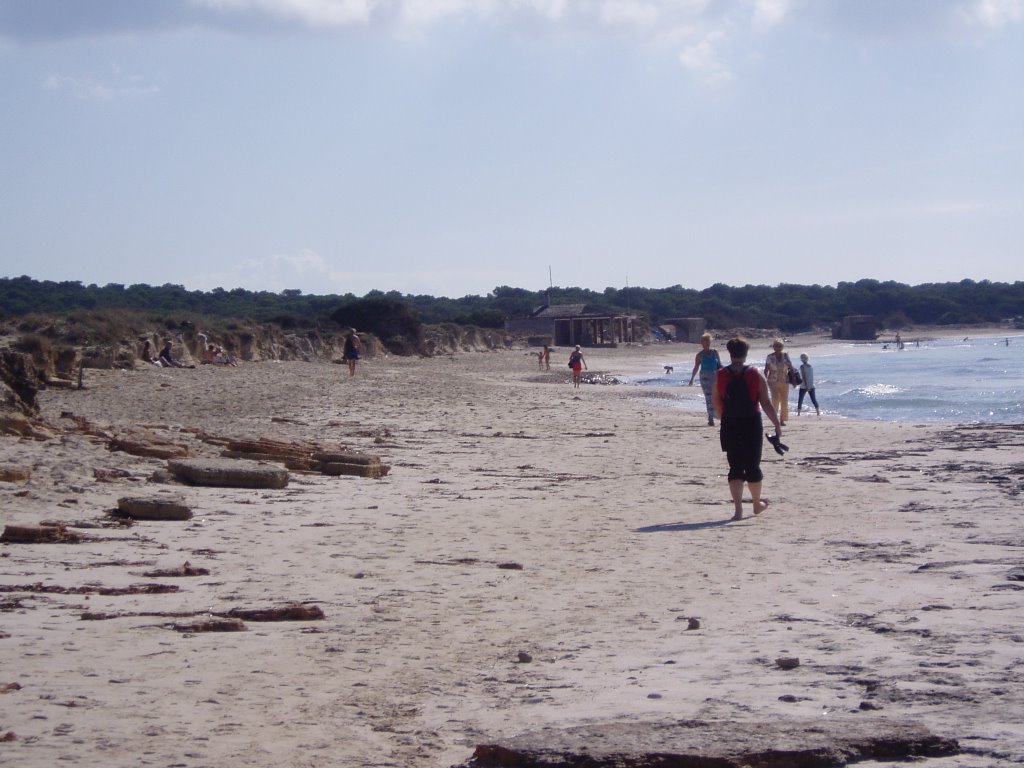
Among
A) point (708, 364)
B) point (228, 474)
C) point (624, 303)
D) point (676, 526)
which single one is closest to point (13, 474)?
point (228, 474)

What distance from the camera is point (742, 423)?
8.93 m

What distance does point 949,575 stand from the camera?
6.15m

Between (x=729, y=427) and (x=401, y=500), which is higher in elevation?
(x=729, y=427)

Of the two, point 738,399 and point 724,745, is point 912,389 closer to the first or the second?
point 738,399

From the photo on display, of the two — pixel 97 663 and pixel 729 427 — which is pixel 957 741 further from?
pixel 729 427

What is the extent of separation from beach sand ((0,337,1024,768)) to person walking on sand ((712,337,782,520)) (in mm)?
348

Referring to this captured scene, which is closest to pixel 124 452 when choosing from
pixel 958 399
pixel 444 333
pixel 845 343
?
pixel 958 399

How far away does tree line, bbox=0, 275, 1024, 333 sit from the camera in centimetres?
8550

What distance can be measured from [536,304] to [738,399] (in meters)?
117

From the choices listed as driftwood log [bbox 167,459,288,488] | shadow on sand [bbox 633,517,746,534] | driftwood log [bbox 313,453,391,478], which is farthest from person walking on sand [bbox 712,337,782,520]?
driftwood log [bbox 167,459,288,488]

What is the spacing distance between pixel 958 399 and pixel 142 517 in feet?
85.4

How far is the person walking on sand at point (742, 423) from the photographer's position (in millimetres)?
8797

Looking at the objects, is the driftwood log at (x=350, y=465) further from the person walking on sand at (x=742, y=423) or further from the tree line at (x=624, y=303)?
the tree line at (x=624, y=303)

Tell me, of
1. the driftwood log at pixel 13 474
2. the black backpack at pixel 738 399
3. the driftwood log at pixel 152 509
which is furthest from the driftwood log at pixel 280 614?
the black backpack at pixel 738 399
